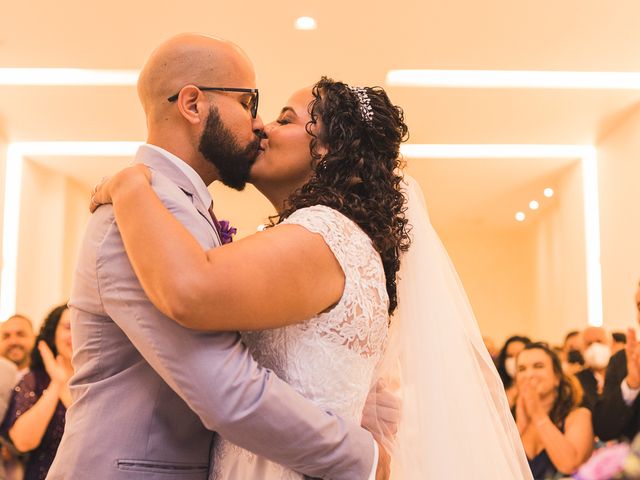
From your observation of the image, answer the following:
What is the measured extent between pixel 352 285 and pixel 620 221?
359 inches

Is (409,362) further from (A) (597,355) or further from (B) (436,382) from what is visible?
(A) (597,355)

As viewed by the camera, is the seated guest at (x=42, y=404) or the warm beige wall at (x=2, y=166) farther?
the warm beige wall at (x=2, y=166)

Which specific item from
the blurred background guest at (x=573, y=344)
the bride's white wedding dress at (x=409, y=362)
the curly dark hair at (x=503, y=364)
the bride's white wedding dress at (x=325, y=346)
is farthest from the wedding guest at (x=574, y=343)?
the bride's white wedding dress at (x=325, y=346)

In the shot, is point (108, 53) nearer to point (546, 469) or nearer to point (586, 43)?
point (586, 43)

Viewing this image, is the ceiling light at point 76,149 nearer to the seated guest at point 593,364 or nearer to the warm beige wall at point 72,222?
the warm beige wall at point 72,222

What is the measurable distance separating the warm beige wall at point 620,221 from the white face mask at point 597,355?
2719 mm

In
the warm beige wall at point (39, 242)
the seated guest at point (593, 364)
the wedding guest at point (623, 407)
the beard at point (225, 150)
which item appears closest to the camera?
the beard at point (225, 150)

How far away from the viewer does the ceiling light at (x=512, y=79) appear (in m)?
9.12

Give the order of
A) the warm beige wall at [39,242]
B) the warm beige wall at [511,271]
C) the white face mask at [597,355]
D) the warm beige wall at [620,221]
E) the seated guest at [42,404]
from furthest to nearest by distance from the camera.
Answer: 1. the warm beige wall at [511,271]
2. the warm beige wall at [39,242]
3. the warm beige wall at [620,221]
4. the white face mask at [597,355]
5. the seated guest at [42,404]

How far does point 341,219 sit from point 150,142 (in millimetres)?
556

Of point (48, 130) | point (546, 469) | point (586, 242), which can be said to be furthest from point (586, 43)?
point (48, 130)

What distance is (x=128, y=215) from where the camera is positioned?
167 cm

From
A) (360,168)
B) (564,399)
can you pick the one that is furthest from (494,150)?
(360,168)

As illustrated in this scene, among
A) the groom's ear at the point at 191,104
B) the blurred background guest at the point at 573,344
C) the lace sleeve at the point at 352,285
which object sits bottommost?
the blurred background guest at the point at 573,344
